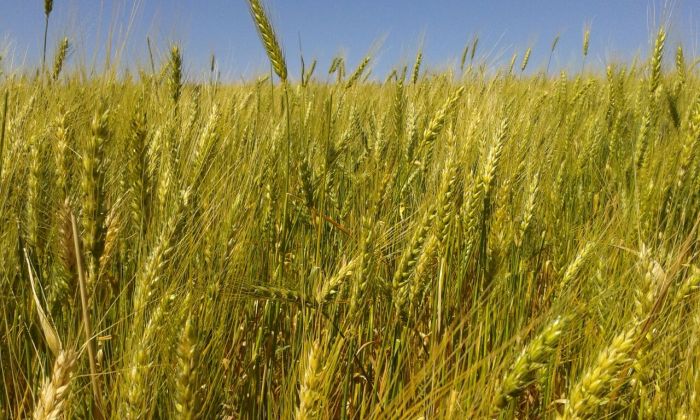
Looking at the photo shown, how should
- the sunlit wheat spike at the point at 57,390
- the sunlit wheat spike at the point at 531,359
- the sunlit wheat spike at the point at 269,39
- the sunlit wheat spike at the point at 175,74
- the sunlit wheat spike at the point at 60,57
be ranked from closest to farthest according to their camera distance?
the sunlit wheat spike at the point at 57,390 < the sunlit wheat spike at the point at 531,359 < the sunlit wheat spike at the point at 269,39 < the sunlit wheat spike at the point at 175,74 < the sunlit wheat spike at the point at 60,57

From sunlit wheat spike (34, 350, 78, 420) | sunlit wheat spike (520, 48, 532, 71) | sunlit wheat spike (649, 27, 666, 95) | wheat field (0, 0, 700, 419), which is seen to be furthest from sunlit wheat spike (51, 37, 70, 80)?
sunlit wheat spike (520, 48, 532, 71)

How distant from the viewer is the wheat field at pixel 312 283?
2.77 ft

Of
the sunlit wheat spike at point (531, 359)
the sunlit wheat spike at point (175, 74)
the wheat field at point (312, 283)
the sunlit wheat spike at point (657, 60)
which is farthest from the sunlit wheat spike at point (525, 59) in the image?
the sunlit wheat spike at point (531, 359)

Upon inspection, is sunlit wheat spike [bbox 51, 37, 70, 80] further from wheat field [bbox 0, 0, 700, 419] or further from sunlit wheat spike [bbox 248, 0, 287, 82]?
sunlit wheat spike [bbox 248, 0, 287, 82]

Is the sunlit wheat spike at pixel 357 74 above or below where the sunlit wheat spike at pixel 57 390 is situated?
above

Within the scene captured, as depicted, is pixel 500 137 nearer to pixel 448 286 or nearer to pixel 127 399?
pixel 448 286

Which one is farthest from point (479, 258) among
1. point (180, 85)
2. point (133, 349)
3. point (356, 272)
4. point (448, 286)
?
point (180, 85)

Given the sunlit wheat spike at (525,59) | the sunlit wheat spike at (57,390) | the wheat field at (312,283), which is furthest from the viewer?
the sunlit wheat spike at (525,59)

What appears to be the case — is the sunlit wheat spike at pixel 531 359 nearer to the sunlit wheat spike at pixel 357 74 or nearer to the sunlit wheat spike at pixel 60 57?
the sunlit wheat spike at pixel 357 74

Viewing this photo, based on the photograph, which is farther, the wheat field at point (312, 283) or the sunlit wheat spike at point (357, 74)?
the sunlit wheat spike at point (357, 74)

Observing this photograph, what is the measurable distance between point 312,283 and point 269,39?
0.66 m

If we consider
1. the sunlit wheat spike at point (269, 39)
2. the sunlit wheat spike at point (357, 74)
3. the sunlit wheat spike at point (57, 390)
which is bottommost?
the sunlit wheat spike at point (57, 390)

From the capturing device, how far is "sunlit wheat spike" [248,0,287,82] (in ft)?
4.15

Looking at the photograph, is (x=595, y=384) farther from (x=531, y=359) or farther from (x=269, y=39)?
(x=269, y=39)
